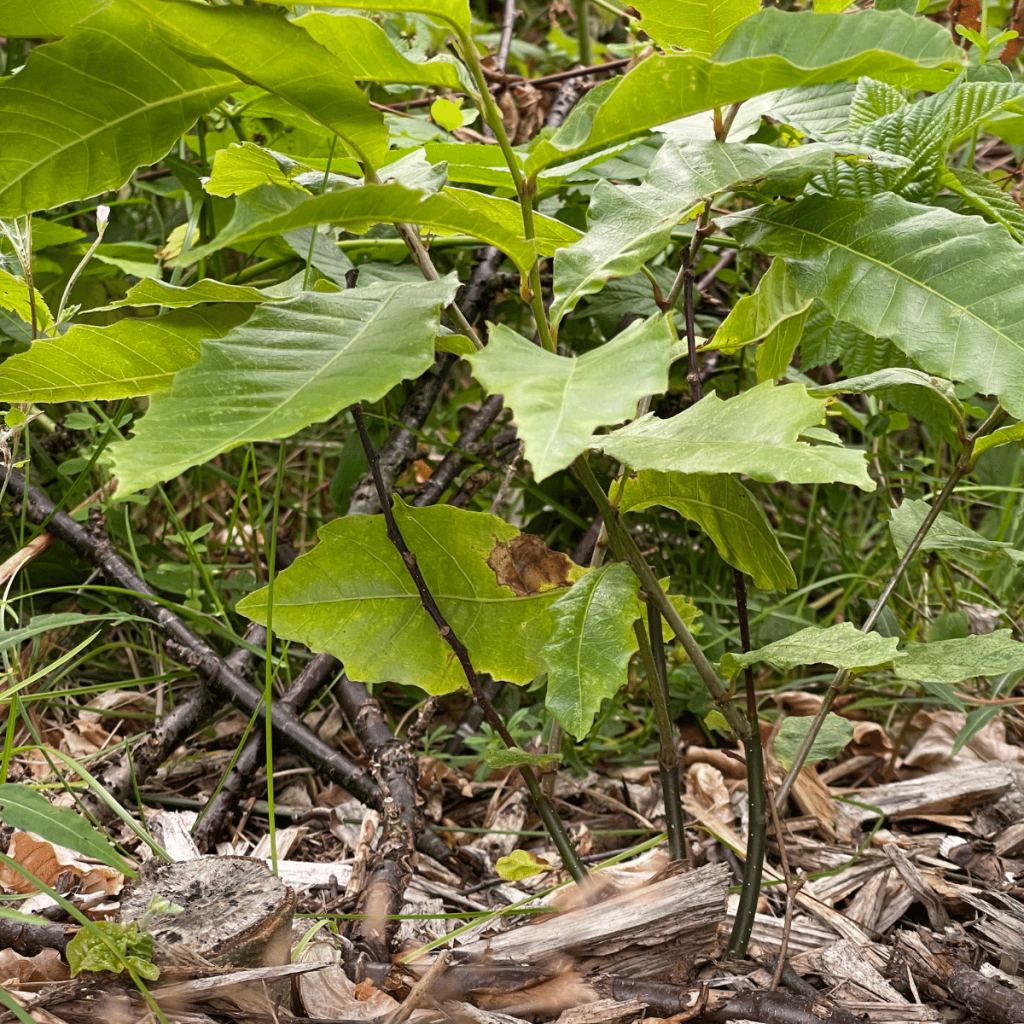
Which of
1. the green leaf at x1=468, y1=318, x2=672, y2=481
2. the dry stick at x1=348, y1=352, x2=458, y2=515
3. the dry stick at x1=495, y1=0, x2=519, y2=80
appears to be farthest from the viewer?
the dry stick at x1=495, y1=0, x2=519, y2=80

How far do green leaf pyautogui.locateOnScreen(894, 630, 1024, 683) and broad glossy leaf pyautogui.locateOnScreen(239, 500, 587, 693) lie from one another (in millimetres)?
335

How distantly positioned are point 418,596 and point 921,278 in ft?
1.81

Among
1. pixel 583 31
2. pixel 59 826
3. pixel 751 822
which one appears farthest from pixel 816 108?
pixel 583 31

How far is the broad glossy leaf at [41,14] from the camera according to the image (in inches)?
27.7

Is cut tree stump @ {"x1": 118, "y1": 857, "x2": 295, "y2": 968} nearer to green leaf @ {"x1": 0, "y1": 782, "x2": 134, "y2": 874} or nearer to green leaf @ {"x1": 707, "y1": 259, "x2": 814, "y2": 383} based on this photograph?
green leaf @ {"x1": 0, "y1": 782, "x2": 134, "y2": 874}

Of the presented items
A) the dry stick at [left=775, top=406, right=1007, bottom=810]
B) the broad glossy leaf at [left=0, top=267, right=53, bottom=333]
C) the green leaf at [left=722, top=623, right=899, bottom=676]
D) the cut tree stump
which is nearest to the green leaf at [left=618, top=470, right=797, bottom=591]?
the green leaf at [left=722, top=623, right=899, bottom=676]

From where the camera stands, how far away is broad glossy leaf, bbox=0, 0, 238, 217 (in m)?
0.68

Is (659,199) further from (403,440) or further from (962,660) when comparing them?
(403,440)

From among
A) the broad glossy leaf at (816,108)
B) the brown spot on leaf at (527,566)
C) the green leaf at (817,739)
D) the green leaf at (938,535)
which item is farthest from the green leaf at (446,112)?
the green leaf at (817,739)

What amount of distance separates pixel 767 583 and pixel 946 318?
0.90 feet

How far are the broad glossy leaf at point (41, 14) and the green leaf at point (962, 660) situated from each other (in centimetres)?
86

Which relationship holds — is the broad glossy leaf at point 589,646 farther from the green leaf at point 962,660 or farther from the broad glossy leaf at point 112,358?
the broad glossy leaf at point 112,358

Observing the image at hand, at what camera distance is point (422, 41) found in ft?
5.66

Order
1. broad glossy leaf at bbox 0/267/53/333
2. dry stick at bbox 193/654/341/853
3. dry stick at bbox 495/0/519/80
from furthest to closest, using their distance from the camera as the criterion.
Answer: dry stick at bbox 495/0/519/80, dry stick at bbox 193/654/341/853, broad glossy leaf at bbox 0/267/53/333
